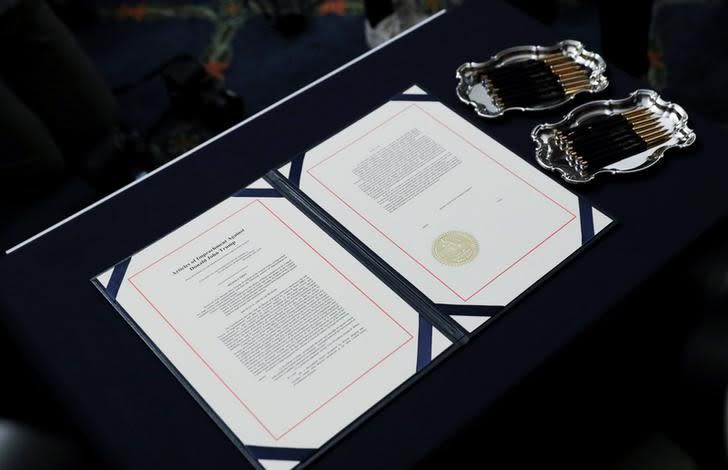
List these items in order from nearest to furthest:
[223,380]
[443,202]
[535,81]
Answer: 1. [223,380]
2. [443,202]
3. [535,81]

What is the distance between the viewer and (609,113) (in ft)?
3.52

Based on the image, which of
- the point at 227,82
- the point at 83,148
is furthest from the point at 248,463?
the point at 227,82

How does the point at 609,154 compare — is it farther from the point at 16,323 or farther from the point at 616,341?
the point at 16,323

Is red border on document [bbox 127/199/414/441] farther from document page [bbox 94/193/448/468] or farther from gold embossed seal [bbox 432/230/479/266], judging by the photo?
gold embossed seal [bbox 432/230/479/266]

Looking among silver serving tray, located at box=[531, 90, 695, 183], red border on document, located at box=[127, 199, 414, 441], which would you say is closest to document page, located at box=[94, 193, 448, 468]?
red border on document, located at box=[127, 199, 414, 441]

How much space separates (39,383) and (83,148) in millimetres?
936

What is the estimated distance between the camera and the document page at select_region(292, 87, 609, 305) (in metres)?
0.92

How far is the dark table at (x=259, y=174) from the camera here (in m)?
0.81

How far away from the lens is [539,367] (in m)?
0.84

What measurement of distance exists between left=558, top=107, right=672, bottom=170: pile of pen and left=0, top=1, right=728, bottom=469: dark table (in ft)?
0.13

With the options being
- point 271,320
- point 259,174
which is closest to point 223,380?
point 271,320

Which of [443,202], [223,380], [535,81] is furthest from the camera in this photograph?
[535,81]

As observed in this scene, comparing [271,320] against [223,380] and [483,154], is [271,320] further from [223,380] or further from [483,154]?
[483,154]

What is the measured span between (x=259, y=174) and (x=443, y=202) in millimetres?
271
